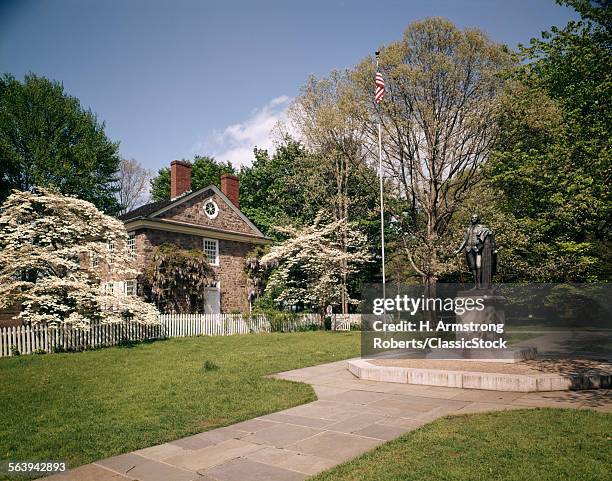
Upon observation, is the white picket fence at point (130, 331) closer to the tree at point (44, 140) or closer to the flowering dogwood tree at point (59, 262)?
the flowering dogwood tree at point (59, 262)

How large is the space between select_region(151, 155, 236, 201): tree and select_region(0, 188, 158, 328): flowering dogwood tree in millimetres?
25234

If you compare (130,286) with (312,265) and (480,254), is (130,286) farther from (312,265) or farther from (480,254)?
(480,254)

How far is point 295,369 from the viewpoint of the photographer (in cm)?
1249

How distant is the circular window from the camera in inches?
1129

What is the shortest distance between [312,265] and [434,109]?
39.0 ft

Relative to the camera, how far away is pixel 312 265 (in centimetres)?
2917

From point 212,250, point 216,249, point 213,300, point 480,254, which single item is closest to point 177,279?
point 213,300

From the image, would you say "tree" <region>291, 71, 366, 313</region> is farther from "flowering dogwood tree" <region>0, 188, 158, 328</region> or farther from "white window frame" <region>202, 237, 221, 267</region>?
"flowering dogwood tree" <region>0, 188, 158, 328</region>

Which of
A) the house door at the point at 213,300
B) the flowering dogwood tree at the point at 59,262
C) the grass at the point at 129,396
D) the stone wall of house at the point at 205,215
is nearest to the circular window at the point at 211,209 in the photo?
the stone wall of house at the point at 205,215

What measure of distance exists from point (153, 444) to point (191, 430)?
0.70 meters

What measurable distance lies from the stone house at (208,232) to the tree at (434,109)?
431 inches

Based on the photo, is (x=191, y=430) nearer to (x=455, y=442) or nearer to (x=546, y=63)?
(x=455, y=442)

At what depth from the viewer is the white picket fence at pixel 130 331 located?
16.1 metres

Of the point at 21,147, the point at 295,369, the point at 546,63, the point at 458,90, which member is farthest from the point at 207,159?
the point at 295,369
